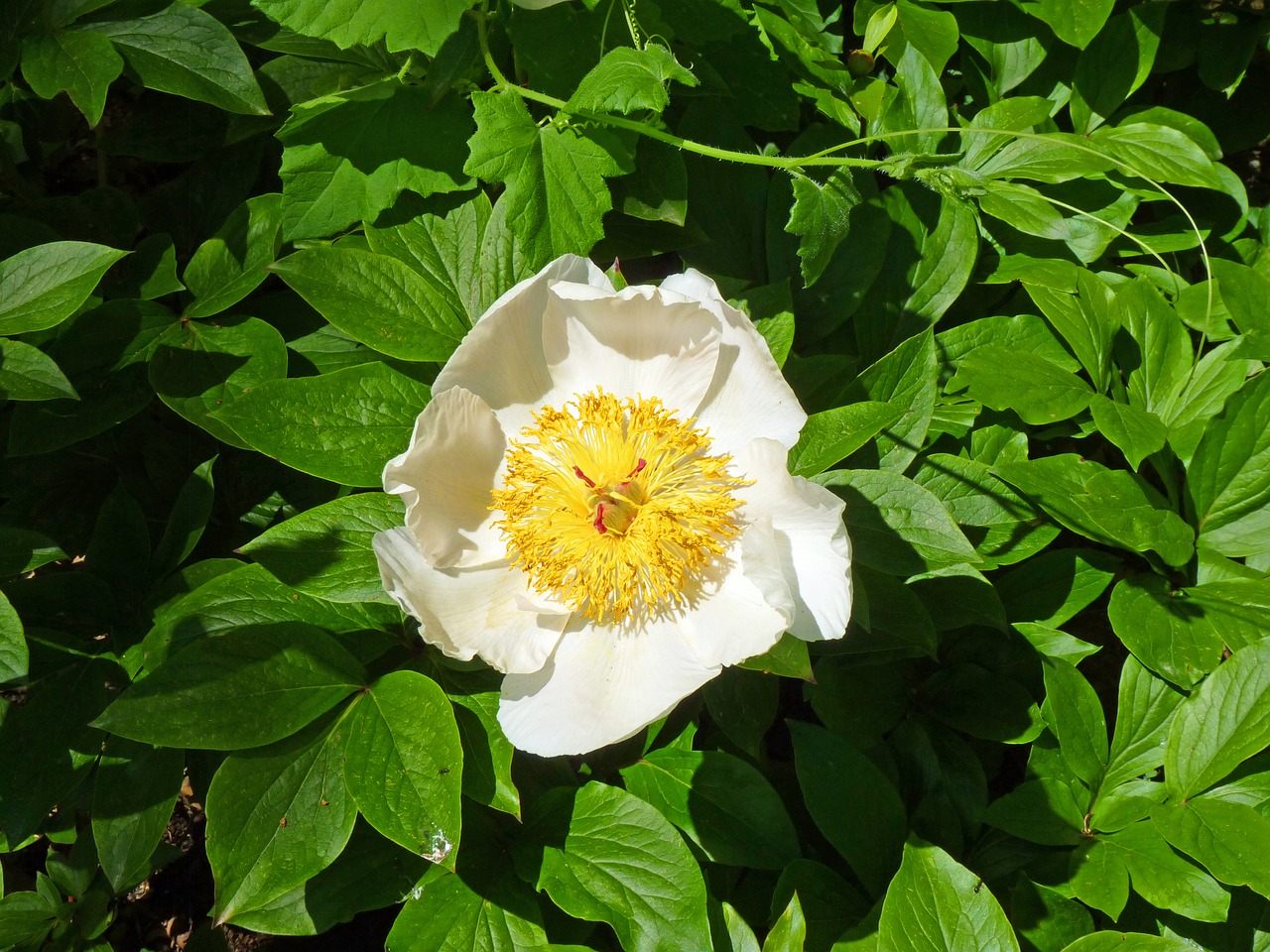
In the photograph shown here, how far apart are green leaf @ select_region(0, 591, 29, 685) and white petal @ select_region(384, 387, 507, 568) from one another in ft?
2.24

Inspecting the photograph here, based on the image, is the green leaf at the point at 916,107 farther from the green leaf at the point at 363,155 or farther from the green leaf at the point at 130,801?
the green leaf at the point at 130,801

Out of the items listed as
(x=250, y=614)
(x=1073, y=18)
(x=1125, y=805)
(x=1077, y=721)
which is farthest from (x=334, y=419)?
(x=1073, y=18)

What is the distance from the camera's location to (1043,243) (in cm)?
222

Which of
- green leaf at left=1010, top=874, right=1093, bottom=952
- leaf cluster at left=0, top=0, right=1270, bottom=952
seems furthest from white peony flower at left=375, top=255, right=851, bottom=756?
green leaf at left=1010, top=874, right=1093, bottom=952

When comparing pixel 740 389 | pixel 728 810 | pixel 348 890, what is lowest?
pixel 348 890

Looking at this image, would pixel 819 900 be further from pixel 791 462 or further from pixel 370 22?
pixel 370 22

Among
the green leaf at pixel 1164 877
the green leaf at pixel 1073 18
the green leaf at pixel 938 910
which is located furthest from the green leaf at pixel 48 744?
the green leaf at pixel 1073 18

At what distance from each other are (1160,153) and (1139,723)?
1.28m

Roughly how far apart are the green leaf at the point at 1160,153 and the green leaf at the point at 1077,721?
1.12m

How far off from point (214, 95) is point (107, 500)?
825 millimetres

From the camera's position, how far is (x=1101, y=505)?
189 cm

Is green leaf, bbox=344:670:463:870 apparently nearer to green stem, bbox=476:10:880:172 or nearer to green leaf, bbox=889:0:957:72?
green stem, bbox=476:10:880:172

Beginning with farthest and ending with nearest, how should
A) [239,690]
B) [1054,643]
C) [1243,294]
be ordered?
[1243,294]
[1054,643]
[239,690]

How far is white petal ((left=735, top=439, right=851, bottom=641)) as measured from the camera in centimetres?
139
